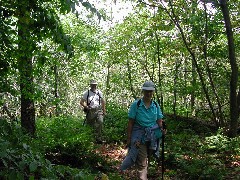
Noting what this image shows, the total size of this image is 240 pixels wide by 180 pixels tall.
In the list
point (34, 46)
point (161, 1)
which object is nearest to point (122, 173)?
point (34, 46)

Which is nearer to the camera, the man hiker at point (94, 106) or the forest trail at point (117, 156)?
the forest trail at point (117, 156)

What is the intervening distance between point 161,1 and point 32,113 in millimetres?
5564

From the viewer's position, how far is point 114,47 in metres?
14.7

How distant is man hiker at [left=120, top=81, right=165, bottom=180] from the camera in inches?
230

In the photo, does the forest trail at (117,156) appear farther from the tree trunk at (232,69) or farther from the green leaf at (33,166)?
the green leaf at (33,166)

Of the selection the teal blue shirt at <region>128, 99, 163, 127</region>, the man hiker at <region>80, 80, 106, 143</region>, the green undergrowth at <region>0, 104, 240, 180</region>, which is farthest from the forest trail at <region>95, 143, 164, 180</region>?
the teal blue shirt at <region>128, 99, 163, 127</region>

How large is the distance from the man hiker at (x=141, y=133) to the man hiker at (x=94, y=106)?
14.1ft

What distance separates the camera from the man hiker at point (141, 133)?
230 inches

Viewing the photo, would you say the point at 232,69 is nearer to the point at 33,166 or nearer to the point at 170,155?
the point at 170,155

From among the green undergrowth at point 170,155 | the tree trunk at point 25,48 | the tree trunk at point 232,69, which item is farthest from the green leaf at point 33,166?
the tree trunk at point 232,69

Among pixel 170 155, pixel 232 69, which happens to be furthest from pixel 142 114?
pixel 232 69

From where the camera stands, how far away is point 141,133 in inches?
231

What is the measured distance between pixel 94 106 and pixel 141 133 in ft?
14.5

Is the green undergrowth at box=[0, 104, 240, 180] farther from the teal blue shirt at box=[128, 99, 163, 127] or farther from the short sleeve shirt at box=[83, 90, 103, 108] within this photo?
the short sleeve shirt at box=[83, 90, 103, 108]
